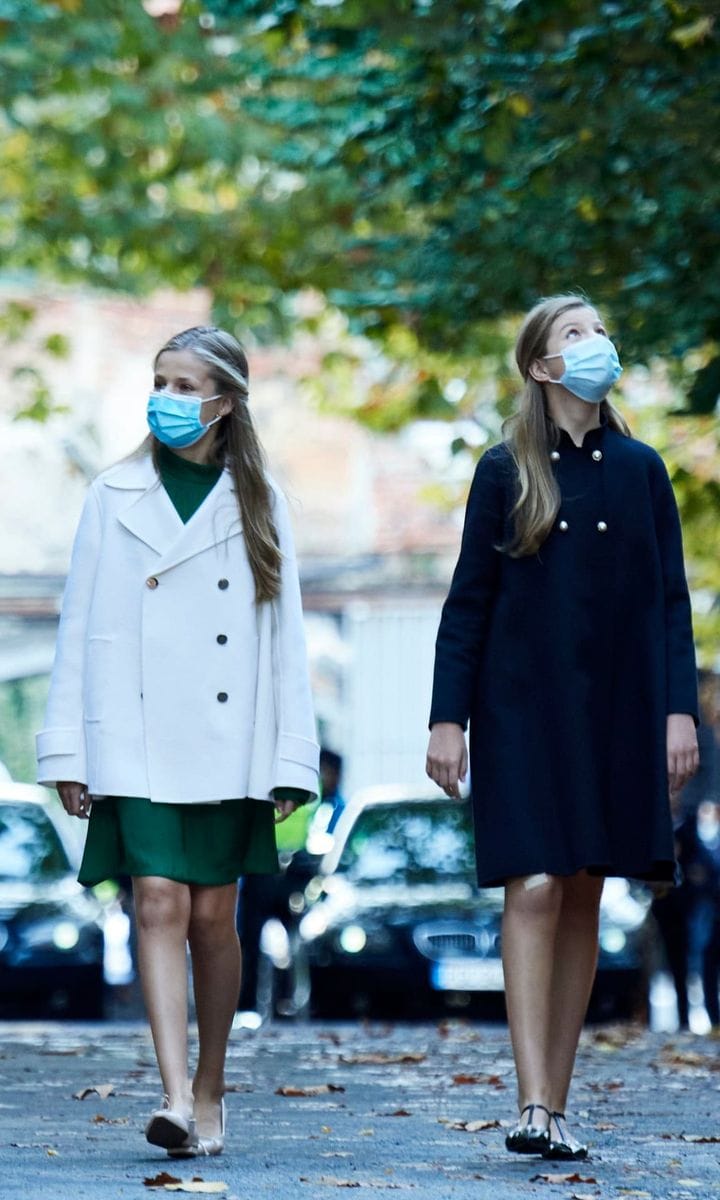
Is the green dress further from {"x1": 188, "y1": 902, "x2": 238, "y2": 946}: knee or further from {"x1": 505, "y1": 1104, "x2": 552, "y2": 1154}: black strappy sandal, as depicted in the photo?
{"x1": 505, "y1": 1104, "x2": 552, "y2": 1154}: black strappy sandal

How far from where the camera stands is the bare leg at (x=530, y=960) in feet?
20.2

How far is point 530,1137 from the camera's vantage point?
240 inches

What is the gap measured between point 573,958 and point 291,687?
1006mm

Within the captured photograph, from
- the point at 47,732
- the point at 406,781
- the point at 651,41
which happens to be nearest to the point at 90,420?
the point at 406,781

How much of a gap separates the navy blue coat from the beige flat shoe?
39.2 inches

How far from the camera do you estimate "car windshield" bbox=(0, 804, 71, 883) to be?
1675 cm

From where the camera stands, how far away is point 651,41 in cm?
1156

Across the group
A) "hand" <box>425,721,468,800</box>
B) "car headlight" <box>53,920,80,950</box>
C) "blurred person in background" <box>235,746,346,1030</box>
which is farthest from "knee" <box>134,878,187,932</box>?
"car headlight" <box>53,920,80,950</box>

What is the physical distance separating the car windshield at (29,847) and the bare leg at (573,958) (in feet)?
34.9

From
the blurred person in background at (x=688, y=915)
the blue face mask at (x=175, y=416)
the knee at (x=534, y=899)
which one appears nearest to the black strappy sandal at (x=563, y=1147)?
the knee at (x=534, y=899)

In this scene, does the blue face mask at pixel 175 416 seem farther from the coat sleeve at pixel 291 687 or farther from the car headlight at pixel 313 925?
the car headlight at pixel 313 925

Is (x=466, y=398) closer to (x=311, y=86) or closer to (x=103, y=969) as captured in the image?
(x=311, y=86)

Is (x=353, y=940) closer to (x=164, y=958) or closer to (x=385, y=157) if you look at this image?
(x=385, y=157)

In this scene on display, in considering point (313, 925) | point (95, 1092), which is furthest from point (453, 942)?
point (95, 1092)
